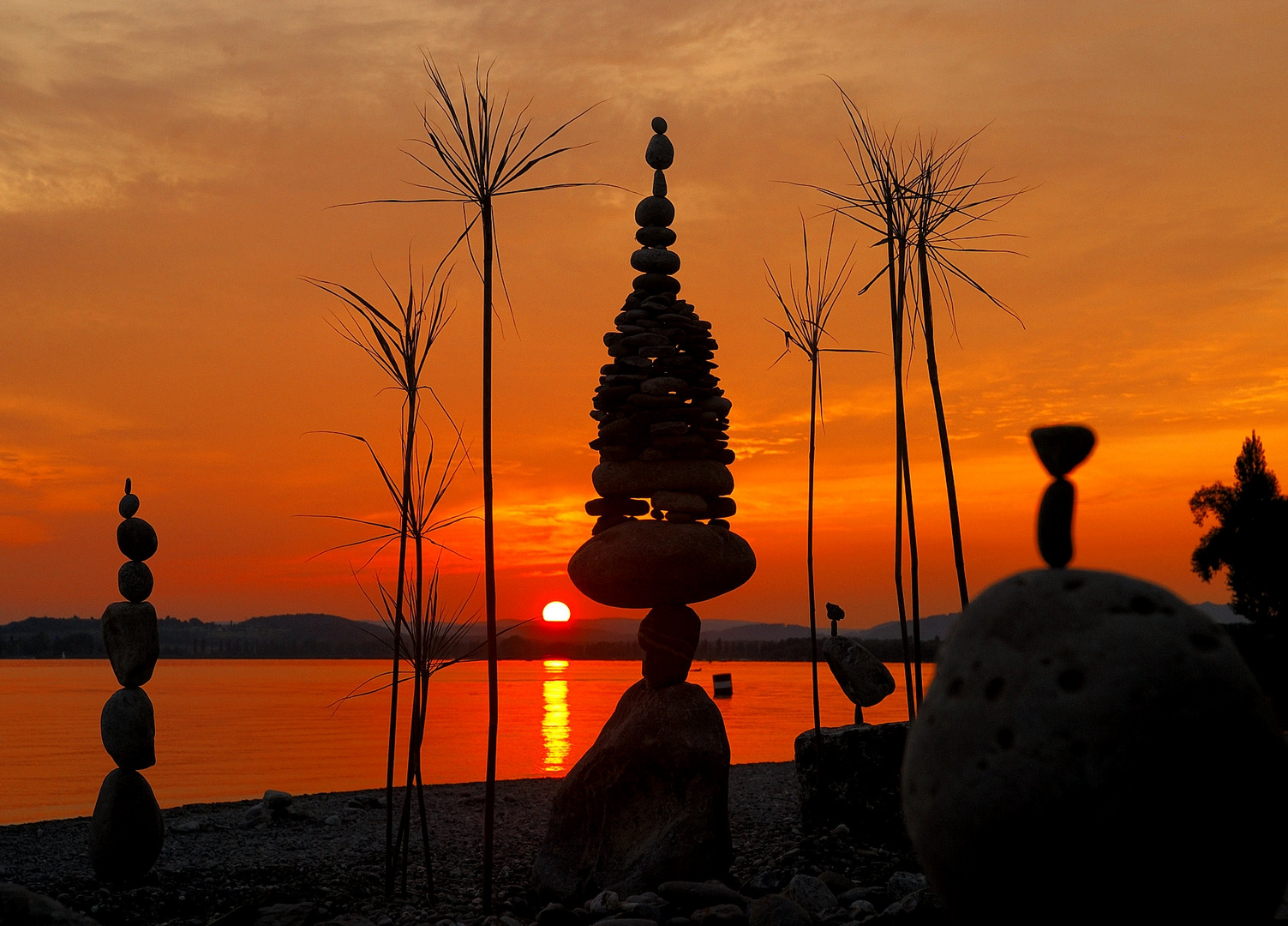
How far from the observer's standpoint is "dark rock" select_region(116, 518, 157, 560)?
10789 mm

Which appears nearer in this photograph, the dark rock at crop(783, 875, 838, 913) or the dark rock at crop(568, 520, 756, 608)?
the dark rock at crop(783, 875, 838, 913)

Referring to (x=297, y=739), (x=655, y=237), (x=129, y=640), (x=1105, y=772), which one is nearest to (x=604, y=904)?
(x=1105, y=772)

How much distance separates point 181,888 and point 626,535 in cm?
522

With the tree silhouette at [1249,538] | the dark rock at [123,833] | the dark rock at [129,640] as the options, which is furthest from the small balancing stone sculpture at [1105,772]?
the tree silhouette at [1249,538]

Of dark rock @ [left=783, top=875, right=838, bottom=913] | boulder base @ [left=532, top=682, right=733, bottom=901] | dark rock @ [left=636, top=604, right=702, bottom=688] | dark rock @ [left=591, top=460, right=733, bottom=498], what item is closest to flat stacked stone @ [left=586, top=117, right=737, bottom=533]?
dark rock @ [left=591, top=460, right=733, bottom=498]

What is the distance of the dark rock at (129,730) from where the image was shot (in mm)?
10234

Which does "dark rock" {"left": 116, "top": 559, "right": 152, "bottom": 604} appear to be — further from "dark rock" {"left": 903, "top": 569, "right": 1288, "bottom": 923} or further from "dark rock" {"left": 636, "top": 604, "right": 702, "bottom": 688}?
"dark rock" {"left": 903, "top": 569, "right": 1288, "bottom": 923}

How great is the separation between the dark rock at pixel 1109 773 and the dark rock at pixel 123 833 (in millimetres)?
8371

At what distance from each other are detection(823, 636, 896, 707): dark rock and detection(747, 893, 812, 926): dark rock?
5627 millimetres

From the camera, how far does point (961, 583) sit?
8.55 meters

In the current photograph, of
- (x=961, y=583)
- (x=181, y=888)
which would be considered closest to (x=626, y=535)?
(x=961, y=583)

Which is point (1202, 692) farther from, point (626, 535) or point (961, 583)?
point (626, 535)

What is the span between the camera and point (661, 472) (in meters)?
10.1

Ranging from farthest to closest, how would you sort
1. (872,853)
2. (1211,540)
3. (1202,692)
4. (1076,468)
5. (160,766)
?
(1211,540)
(160,766)
(872,853)
(1076,468)
(1202,692)
